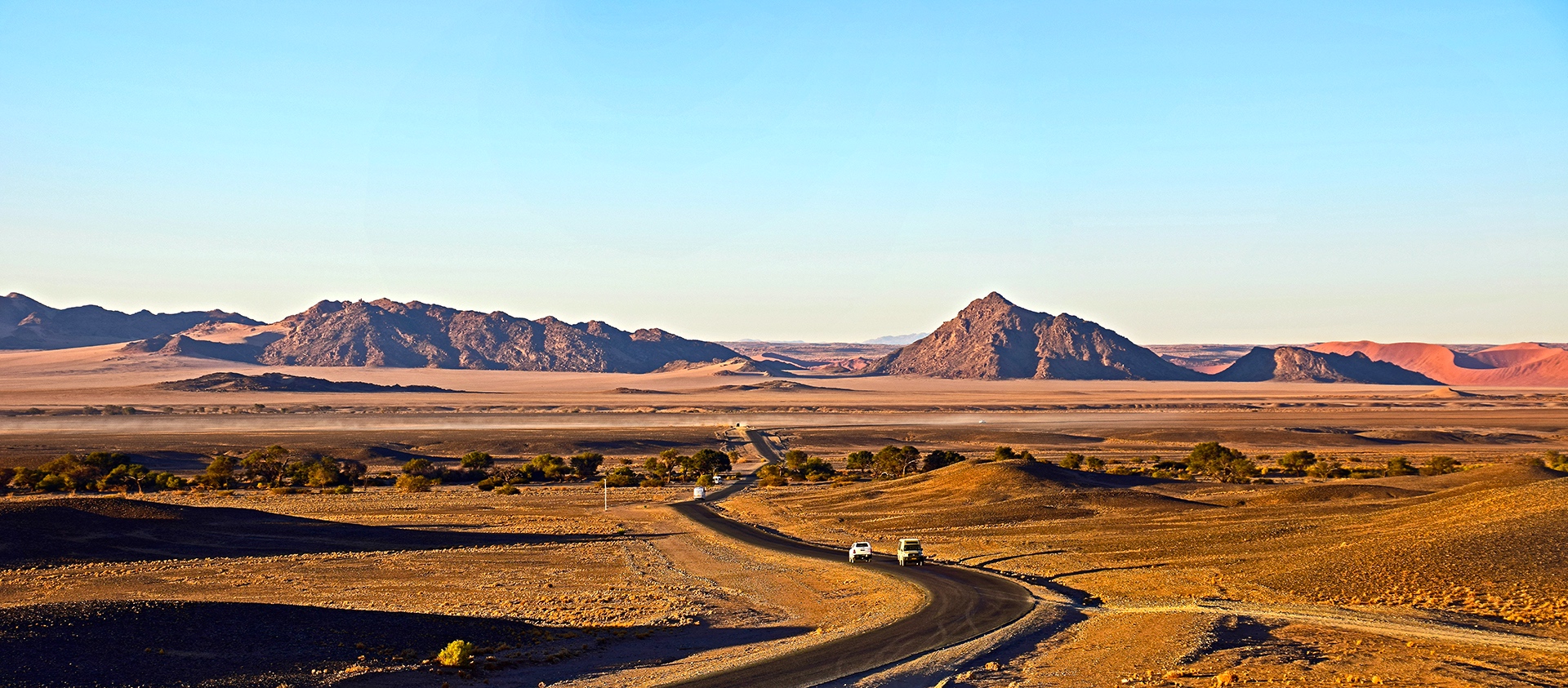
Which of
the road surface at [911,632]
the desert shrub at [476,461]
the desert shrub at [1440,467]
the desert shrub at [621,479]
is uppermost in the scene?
the desert shrub at [1440,467]

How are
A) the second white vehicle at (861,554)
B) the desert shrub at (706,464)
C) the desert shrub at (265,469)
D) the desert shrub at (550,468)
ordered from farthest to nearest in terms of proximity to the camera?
the desert shrub at (706,464) → the desert shrub at (550,468) → the desert shrub at (265,469) → the second white vehicle at (861,554)

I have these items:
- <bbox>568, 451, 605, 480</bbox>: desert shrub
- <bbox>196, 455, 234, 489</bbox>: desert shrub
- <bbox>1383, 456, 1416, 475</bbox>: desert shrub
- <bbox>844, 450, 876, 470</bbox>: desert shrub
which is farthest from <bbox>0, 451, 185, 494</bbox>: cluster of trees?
<bbox>1383, 456, 1416, 475</bbox>: desert shrub

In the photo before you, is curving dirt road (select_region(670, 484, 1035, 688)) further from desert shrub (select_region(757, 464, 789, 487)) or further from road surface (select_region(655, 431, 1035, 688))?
desert shrub (select_region(757, 464, 789, 487))

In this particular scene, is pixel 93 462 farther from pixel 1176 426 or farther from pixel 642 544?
pixel 1176 426

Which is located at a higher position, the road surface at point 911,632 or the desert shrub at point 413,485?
the road surface at point 911,632

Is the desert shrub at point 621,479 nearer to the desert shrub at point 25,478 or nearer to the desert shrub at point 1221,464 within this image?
the desert shrub at point 25,478

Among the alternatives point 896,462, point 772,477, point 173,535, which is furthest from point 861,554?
point 896,462

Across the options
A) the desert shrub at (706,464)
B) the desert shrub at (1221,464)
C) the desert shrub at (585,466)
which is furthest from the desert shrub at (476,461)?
the desert shrub at (1221,464)

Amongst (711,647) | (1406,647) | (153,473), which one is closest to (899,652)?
(711,647)
